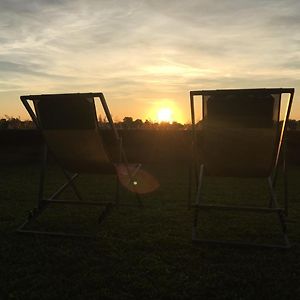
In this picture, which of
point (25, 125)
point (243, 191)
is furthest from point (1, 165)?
point (243, 191)

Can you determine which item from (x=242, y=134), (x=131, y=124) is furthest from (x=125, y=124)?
(x=242, y=134)

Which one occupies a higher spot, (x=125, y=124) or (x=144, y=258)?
(x=144, y=258)

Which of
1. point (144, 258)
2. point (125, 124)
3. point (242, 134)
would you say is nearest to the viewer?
point (144, 258)

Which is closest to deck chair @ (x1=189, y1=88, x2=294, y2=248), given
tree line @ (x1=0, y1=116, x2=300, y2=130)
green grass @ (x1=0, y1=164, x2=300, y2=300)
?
green grass @ (x1=0, y1=164, x2=300, y2=300)

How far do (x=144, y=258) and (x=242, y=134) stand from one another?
4.85 ft

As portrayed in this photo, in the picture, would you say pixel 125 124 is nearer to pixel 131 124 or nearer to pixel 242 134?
pixel 131 124

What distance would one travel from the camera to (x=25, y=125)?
1270 centimetres

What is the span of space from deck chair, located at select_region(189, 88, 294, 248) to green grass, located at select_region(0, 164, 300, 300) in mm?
298

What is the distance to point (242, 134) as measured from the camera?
13.7ft

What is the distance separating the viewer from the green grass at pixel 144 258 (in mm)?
2953

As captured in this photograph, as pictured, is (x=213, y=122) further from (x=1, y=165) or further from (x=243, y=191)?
(x=1, y=165)

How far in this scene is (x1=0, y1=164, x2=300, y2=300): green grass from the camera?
295 centimetres

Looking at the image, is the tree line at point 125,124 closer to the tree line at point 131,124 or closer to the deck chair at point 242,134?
the tree line at point 131,124

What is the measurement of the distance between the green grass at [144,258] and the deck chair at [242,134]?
0.30 metres
